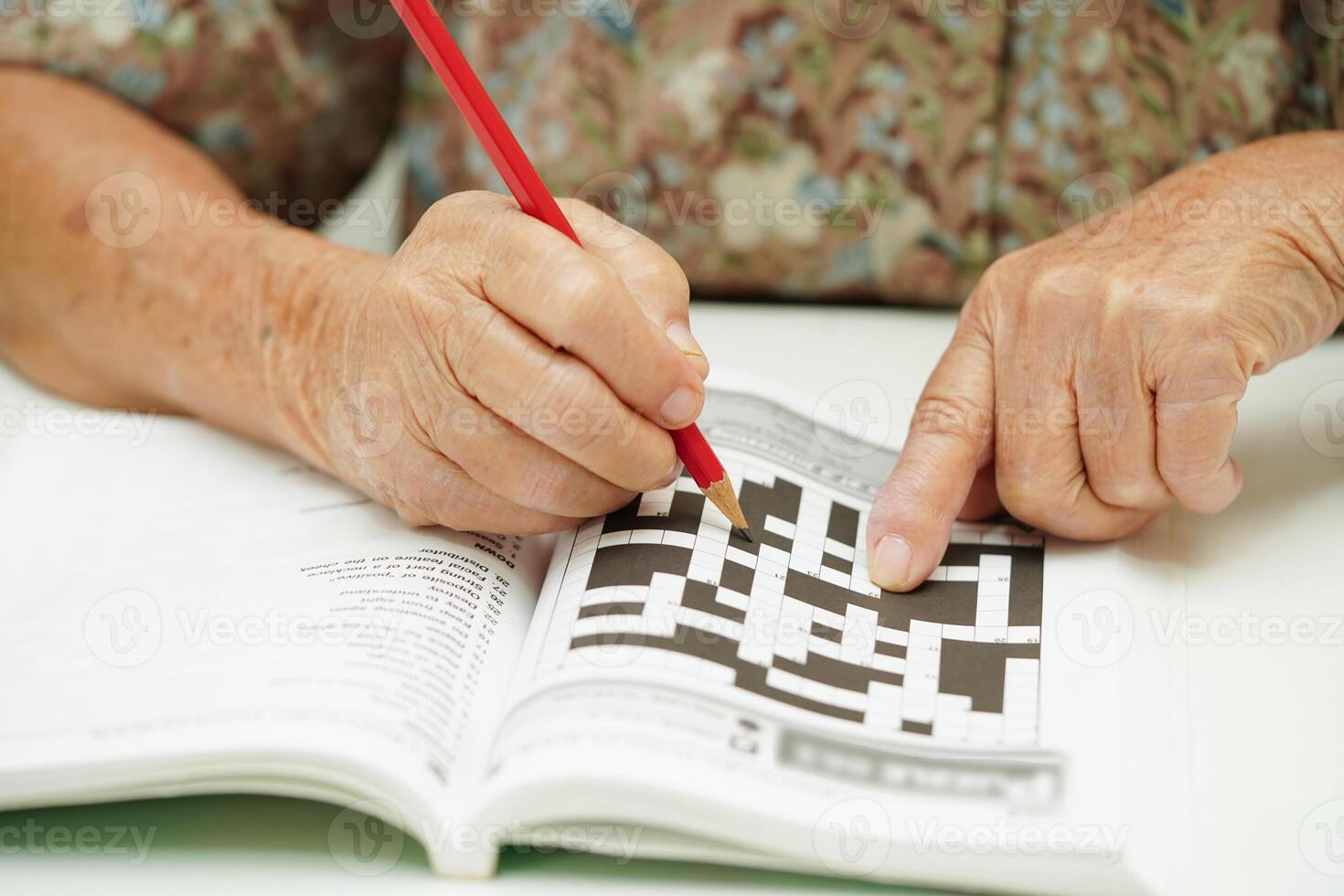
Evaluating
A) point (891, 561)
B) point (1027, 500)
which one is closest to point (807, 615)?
point (891, 561)

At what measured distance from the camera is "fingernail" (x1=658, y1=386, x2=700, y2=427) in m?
0.68

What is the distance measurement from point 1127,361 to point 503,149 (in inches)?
15.9

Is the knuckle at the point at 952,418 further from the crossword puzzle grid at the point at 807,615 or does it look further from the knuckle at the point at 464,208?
the knuckle at the point at 464,208

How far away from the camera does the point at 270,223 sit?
3.20 ft

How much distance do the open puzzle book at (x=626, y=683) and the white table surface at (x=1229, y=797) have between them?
0.02 metres

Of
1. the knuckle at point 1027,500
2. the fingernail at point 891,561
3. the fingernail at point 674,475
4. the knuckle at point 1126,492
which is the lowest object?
the fingernail at point 891,561

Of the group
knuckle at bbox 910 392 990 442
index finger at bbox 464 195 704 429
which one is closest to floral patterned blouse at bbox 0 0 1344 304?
knuckle at bbox 910 392 990 442

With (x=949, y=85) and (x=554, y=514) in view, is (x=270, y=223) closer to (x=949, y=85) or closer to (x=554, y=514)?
(x=554, y=514)

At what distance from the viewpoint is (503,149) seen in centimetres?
67

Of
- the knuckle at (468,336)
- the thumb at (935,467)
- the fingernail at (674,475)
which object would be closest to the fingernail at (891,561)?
the thumb at (935,467)

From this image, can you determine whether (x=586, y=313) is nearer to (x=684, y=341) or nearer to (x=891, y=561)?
(x=684, y=341)

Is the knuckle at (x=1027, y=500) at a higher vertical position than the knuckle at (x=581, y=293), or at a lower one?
higher

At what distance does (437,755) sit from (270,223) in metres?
0.55

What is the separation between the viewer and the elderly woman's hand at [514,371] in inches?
26.1
